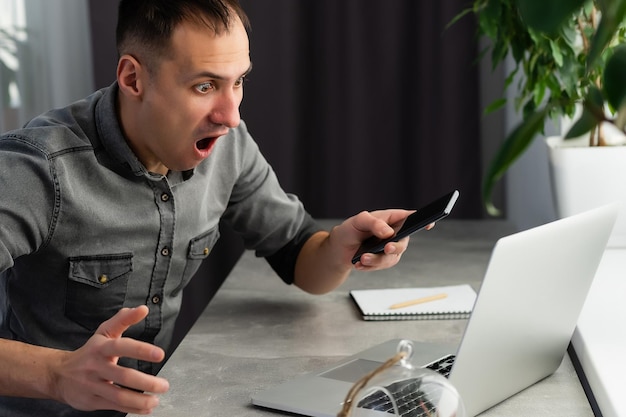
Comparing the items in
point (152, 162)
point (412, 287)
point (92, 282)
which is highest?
point (152, 162)

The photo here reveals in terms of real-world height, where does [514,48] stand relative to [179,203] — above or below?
A: above

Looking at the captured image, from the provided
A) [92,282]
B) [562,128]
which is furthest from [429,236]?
[92,282]

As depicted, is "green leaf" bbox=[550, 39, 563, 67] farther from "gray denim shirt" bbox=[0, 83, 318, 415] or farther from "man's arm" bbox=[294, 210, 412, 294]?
"gray denim shirt" bbox=[0, 83, 318, 415]

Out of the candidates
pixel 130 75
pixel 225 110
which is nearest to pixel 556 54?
pixel 225 110

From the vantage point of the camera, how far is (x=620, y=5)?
35 cm

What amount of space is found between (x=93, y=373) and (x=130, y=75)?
1.83 feet

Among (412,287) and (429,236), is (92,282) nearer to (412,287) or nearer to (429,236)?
(412,287)

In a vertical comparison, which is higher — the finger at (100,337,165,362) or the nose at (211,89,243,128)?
the nose at (211,89,243,128)

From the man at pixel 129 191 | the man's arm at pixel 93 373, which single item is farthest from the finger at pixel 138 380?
the man at pixel 129 191

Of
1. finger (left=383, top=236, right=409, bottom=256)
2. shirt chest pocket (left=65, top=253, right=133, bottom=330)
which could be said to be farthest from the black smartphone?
shirt chest pocket (left=65, top=253, right=133, bottom=330)

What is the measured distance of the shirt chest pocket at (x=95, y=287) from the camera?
1.38m

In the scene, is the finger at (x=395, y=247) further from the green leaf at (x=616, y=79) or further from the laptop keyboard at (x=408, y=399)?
the green leaf at (x=616, y=79)

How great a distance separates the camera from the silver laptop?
0.92 metres

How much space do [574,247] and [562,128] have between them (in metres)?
1.05
